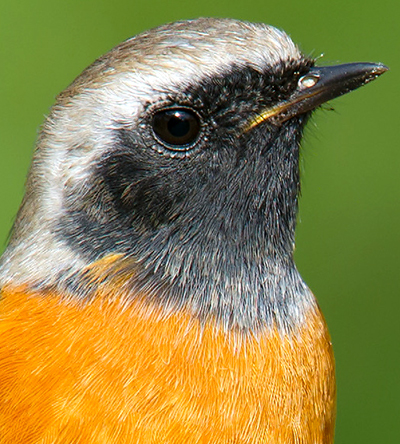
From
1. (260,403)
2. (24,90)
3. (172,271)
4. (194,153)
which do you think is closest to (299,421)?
(260,403)

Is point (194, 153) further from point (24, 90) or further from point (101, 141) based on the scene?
point (24, 90)

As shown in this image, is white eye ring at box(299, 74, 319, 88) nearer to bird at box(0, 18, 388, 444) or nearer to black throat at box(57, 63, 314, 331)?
bird at box(0, 18, 388, 444)

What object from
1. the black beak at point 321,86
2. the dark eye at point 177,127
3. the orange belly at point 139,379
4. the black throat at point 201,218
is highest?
the black beak at point 321,86

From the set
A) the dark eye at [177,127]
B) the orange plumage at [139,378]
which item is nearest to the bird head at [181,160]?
the dark eye at [177,127]

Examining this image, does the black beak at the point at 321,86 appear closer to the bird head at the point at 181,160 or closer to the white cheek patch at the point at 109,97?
the bird head at the point at 181,160

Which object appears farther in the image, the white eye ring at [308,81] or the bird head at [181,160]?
the white eye ring at [308,81]

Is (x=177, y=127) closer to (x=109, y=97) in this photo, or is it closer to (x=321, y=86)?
(x=109, y=97)

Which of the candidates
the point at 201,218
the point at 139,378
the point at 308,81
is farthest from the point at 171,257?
the point at 308,81

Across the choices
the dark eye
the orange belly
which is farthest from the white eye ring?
→ the orange belly
